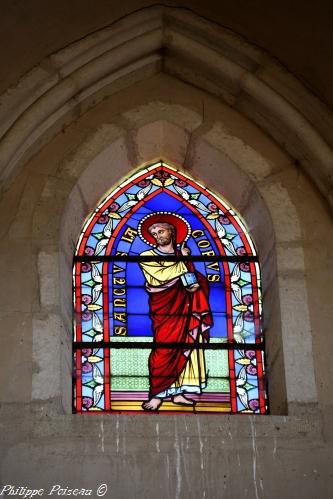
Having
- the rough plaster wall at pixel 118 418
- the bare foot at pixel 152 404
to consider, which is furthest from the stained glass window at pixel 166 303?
the rough plaster wall at pixel 118 418

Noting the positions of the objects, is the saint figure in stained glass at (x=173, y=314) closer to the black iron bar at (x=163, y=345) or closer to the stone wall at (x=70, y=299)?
the black iron bar at (x=163, y=345)

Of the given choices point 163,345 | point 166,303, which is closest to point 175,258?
point 166,303

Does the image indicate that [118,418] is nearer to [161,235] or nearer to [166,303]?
[166,303]

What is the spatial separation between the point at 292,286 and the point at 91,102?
1340 mm

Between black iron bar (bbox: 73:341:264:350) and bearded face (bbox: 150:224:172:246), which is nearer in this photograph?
black iron bar (bbox: 73:341:264:350)

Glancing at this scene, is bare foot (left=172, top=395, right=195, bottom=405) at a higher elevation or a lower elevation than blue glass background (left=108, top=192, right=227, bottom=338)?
lower

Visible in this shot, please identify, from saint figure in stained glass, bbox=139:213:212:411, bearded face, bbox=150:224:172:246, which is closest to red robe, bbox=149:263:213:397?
saint figure in stained glass, bbox=139:213:212:411

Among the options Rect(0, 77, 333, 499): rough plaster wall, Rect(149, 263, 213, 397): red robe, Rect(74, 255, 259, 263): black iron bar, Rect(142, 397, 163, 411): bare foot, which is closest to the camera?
Rect(0, 77, 333, 499): rough plaster wall

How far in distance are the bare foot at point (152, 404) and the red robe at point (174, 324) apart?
31mm

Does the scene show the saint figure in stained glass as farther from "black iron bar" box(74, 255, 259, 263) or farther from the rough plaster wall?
the rough plaster wall

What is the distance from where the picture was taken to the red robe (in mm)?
7574

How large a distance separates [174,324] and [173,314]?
0.18 feet

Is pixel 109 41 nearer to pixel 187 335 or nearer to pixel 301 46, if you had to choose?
pixel 301 46

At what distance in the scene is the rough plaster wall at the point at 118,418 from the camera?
275 inches
